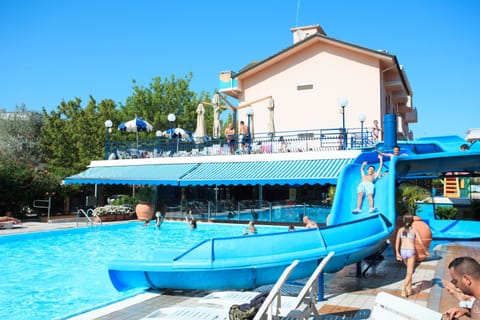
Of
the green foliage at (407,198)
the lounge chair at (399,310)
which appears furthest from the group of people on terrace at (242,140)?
the lounge chair at (399,310)

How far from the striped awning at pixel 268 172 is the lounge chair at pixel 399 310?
15286mm

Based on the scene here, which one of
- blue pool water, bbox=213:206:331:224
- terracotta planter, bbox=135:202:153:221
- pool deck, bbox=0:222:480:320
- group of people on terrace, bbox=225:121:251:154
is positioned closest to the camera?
pool deck, bbox=0:222:480:320

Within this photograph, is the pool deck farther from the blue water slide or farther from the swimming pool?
the blue water slide

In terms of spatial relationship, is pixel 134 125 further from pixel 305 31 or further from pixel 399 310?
pixel 399 310

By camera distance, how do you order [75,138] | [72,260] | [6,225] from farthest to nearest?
[75,138]
[6,225]
[72,260]

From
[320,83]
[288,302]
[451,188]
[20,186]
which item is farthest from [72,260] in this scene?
[451,188]

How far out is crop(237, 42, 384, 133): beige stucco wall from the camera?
28562 millimetres

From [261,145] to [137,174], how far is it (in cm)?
804

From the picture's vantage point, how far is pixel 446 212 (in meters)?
22.6

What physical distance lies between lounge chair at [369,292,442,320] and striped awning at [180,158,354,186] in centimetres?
1529

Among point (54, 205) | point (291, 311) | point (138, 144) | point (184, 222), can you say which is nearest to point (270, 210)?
point (184, 222)

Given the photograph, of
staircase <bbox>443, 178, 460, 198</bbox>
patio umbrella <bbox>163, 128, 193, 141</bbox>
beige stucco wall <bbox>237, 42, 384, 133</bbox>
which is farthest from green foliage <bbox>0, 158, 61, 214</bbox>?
staircase <bbox>443, 178, 460, 198</bbox>

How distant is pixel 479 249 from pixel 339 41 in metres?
17.8

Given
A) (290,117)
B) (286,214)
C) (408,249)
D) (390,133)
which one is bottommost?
(286,214)
